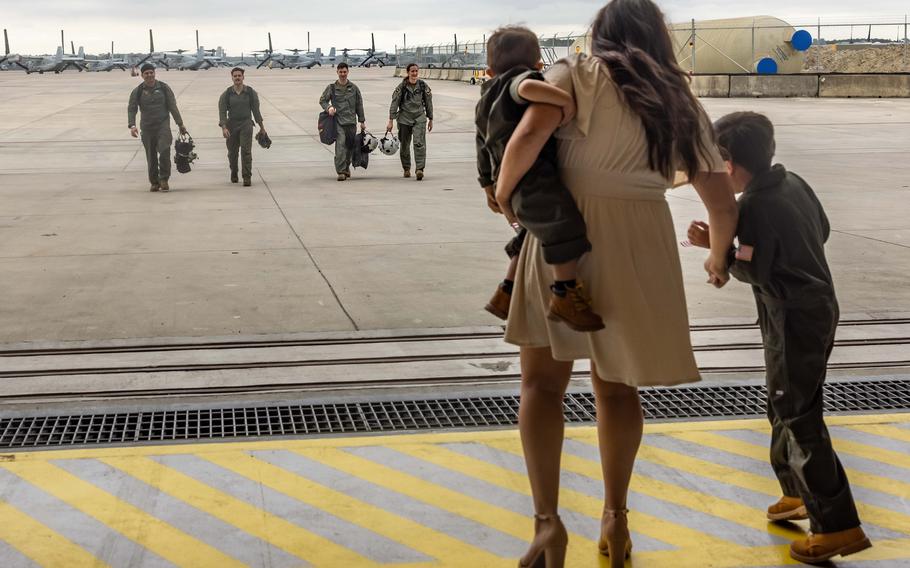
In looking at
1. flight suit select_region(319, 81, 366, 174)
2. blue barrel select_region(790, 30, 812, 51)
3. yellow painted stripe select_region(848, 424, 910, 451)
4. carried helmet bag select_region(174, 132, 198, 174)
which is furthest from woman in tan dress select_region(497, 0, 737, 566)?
blue barrel select_region(790, 30, 812, 51)

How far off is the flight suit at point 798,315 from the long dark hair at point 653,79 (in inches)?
13.6

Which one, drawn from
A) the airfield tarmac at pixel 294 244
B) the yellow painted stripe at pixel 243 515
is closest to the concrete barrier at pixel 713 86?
the airfield tarmac at pixel 294 244

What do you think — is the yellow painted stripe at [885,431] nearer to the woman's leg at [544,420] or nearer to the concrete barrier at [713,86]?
the woman's leg at [544,420]

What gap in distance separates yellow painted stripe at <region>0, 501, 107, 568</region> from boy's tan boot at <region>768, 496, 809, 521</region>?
2405mm

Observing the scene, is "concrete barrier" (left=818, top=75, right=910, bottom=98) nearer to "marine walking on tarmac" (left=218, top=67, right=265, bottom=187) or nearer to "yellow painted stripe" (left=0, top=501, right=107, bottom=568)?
"marine walking on tarmac" (left=218, top=67, right=265, bottom=187)

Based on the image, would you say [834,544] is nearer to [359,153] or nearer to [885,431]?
[885,431]

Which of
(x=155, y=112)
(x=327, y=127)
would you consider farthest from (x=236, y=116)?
(x=327, y=127)

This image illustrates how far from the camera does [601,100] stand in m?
3.44

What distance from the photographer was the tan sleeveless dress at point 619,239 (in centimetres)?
346

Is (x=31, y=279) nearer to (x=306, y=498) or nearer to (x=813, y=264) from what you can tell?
(x=306, y=498)

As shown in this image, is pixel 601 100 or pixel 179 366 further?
pixel 179 366

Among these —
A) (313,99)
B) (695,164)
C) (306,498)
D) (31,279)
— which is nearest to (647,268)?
(695,164)

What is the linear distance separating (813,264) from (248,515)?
7.40 ft

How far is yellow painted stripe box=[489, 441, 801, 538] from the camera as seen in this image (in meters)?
4.16
